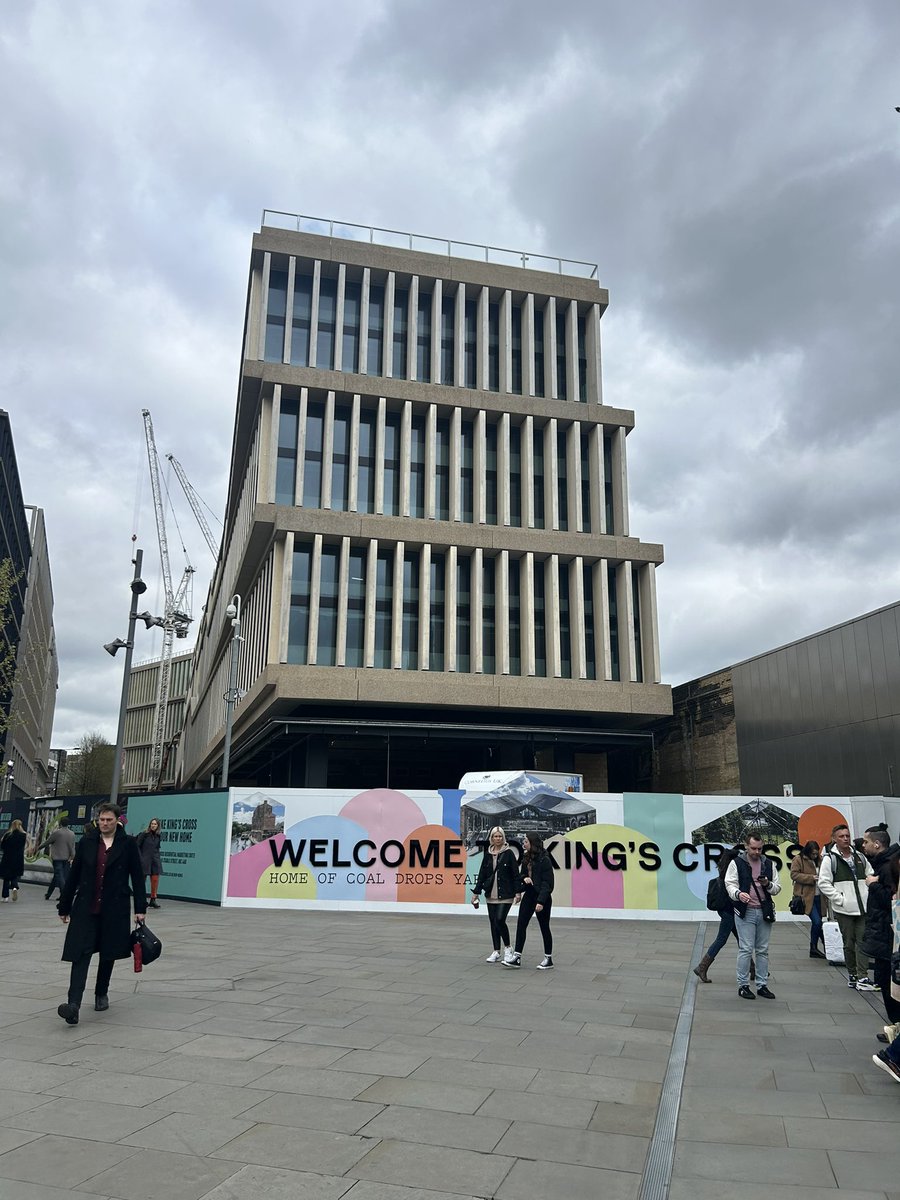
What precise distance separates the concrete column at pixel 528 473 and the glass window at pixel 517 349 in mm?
3035

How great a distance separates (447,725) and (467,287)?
21506 mm

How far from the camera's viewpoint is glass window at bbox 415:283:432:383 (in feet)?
140

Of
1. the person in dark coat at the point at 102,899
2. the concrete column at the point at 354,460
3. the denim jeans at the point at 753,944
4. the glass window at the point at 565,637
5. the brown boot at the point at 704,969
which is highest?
the concrete column at the point at 354,460

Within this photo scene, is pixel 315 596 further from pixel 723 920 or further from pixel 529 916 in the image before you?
pixel 723 920

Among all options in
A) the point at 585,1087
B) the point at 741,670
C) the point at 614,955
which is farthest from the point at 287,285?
the point at 585,1087

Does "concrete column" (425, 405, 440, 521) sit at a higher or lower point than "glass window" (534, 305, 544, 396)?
lower

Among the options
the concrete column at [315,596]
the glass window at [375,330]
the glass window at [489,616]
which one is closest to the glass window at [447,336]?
the glass window at [375,330]

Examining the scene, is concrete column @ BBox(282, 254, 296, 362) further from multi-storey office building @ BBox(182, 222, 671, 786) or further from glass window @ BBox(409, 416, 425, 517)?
glass window @ BBox(409, 416, 425, 517)

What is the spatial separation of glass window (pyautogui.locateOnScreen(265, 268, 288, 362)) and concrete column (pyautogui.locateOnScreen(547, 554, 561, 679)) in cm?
1531

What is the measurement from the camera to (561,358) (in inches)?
1759

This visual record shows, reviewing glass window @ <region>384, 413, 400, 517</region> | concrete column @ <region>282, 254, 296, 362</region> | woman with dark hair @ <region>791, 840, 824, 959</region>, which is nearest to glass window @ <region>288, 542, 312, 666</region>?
glass window @ <region>384, 413, 400, 517</region>

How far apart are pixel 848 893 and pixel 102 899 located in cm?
752

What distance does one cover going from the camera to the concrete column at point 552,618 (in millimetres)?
38531

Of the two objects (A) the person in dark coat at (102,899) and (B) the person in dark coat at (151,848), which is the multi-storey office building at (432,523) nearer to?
(B) the person in dark coat at (151,848)
